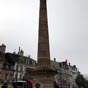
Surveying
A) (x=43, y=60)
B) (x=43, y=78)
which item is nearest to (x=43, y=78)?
(x=43, y=78)

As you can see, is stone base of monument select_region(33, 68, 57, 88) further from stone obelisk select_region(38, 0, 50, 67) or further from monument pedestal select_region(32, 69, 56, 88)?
stone obelisk select_region(38, 0, 50, 67)

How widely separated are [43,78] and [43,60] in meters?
1.68

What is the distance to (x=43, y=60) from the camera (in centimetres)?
1862

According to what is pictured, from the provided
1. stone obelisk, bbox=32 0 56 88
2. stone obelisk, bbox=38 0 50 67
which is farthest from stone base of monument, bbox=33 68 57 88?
stone obelisk, bbox=38 0 50 67

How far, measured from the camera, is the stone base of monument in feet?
57.8

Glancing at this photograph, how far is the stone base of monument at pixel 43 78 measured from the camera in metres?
17.6

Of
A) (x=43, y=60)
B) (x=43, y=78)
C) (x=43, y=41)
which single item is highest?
(x=43, y=41)

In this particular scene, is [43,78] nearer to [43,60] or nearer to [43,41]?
[43,60]

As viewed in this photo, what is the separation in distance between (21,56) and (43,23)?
22.0 m

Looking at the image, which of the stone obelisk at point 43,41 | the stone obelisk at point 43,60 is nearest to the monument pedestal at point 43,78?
the stone obelisk at point 43,60

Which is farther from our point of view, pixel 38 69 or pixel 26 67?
pixel 26 67

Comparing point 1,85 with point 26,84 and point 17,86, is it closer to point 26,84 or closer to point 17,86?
point 17,86

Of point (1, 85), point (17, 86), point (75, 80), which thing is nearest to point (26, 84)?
point (17, 86)

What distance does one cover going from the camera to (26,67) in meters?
41.2
